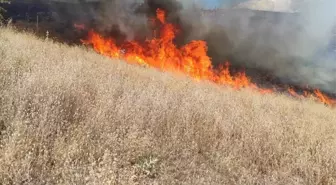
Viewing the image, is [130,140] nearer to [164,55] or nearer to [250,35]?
[164,55]

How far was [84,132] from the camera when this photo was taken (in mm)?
3645

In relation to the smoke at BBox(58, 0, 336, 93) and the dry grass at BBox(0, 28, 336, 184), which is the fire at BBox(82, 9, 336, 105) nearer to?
the smoke at BBox(58, 0, 336, 93)

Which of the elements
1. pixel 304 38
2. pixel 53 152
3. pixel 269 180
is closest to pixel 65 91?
pixel 53 152

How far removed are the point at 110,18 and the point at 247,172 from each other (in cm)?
1378

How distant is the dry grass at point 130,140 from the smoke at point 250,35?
1094 cm

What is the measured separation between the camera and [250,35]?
2183 cm

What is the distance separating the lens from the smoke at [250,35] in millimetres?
16875

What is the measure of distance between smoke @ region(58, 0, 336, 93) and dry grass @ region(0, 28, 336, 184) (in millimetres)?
10940

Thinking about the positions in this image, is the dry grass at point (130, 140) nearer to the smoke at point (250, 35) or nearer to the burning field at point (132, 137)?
the burning field at point (132, 137)

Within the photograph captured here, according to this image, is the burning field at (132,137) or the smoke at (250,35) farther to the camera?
the smoke at (250,35)

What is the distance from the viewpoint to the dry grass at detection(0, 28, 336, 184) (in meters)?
3.06

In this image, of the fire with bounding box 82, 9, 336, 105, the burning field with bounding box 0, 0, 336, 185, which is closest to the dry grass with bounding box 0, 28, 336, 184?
the burning field with bounding box 0, 0, 336, 185

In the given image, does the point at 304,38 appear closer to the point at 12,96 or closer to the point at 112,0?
Result: the point at 112,0

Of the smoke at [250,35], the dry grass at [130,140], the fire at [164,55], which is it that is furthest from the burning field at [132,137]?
the smoke at [250,35]
